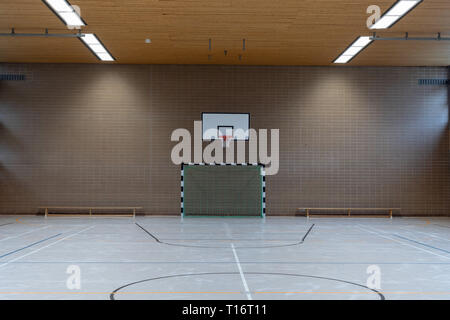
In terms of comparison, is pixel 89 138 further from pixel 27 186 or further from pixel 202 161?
pixel 202 161

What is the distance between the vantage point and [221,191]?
15.0m

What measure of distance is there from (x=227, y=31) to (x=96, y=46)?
425 centimetres

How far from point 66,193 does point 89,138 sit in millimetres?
2052

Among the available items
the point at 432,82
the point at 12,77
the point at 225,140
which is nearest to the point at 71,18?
the point at 12,77

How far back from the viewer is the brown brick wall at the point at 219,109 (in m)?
15.0

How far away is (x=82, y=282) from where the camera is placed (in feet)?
15.9

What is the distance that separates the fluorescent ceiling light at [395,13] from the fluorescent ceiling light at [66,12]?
760cm

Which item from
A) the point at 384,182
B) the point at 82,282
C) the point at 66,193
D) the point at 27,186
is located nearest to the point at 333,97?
the point at 384,182

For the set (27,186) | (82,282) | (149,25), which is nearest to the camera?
(82,282)

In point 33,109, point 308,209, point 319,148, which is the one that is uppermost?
point 33,109

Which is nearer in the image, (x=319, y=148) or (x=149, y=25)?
(x=149, y=25)
